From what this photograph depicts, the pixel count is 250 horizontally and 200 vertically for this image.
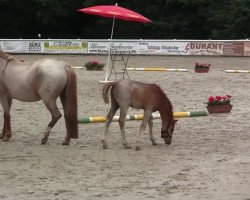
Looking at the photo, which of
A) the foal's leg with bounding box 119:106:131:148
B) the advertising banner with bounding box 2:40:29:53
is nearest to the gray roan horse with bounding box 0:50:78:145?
the foal's leg with bounding box 119:106:131:148

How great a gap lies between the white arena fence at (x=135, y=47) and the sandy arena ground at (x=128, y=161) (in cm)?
1933

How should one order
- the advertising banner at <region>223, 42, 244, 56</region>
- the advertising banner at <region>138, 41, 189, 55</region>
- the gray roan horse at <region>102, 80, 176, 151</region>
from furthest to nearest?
1. the advertising banner at <region>138, 41, 189, 55</region>
2. the advertising banner at <region>223, 42, 244, 56</region>
3. the gray roan horse at <region>102, 80, 176, 151</region>

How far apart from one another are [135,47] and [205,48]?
166 inches

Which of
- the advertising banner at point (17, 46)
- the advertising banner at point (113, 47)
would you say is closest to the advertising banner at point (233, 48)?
the advertising banner at point (113, 47)

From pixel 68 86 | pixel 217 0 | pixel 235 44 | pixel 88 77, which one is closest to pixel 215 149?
pixel 68 86

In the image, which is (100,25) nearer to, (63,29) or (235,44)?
(63,29)

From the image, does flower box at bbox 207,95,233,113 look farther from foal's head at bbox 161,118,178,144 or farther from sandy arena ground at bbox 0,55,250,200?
foal's head at bbox 161,118,178,144

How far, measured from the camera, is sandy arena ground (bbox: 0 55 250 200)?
6.59 m

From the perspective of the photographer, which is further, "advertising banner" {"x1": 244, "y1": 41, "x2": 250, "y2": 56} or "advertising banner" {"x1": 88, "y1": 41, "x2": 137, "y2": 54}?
"advertising banner" {"x1": 88, "y1": 41, "x2": 137, "y2": 54}

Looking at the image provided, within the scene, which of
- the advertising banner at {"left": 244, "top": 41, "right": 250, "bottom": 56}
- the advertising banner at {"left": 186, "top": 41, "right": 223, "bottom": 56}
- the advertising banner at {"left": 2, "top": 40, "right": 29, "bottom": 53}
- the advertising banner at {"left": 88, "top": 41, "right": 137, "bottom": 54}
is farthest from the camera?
the advertising banner at {"left": 2, "top": 40, "right": 29, "bottom": 53}

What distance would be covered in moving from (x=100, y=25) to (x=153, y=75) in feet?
85.6

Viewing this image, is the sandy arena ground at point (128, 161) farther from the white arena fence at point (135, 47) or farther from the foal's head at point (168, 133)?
the white arena fence at point (135, 47)

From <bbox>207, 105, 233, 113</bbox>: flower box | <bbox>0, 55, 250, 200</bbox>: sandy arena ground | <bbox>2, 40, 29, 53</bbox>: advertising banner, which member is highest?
<bbox>2, 40, 29, 53</bbox>: advertising banner

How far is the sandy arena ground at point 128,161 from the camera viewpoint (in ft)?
21.6
